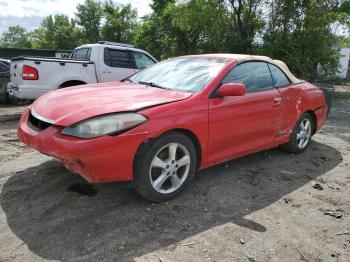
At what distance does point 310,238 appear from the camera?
3416 mm

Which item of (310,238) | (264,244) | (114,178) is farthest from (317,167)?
(114,178)

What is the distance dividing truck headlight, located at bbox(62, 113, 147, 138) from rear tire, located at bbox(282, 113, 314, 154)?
312 cm

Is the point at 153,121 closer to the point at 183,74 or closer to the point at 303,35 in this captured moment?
the point at 183,74

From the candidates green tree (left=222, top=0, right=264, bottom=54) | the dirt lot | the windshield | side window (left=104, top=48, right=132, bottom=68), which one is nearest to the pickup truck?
side window (left=104, top=48, right=132, bottom=68)

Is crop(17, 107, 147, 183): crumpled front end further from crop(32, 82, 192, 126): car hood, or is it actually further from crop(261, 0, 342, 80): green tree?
crop(261, 0, 342, 80): green tree

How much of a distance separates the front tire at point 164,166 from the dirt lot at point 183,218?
0.15 meters

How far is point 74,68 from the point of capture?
8.62 m

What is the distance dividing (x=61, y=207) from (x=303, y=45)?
498 inches

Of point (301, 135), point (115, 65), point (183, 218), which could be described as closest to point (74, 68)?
point (115, 65)

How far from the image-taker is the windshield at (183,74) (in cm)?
431

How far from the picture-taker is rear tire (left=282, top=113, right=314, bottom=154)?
570 cm

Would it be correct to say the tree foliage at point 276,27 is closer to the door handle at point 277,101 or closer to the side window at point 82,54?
the side window at point 82,54

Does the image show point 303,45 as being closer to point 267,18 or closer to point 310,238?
point 267,18

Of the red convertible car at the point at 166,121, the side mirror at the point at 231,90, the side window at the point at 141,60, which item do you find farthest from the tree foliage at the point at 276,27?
the side mirror at the point at 231,90
